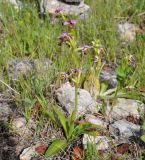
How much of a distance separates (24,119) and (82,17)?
1610 millimetres

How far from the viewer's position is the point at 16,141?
2.58 metres

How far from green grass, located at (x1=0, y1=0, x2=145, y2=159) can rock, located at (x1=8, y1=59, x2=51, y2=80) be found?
0.05 metres

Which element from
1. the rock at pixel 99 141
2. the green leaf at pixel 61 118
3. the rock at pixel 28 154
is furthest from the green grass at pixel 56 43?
the rock at pixel 99 141

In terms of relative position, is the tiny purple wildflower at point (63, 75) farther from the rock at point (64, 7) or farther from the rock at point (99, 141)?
the rock at point (64, 7)

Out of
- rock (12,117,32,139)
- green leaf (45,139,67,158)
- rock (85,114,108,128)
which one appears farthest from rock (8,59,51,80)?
green leaf (45,139,67,158)

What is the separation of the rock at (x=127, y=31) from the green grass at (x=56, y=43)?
69 mm

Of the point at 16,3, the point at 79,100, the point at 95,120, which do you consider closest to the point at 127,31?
the point at 16,3

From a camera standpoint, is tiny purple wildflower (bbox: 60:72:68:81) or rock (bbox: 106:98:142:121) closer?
tiny purple wildflower (bbox: 60:72:68:81)

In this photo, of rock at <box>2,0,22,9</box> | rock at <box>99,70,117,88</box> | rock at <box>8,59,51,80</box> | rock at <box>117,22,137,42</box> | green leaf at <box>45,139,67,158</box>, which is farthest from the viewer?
rock at <box>2,0,22,9</box>

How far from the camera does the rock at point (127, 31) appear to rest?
375 centimetres

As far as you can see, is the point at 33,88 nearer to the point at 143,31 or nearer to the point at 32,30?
the point at 32,30

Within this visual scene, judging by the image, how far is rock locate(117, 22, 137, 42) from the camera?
12.3ft

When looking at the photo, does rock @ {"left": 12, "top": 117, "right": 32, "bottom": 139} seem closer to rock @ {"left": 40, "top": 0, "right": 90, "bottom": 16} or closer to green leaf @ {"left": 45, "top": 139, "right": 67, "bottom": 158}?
green leaf @ {"left": 45, "top": 139, "right": 67, "bottom": 158}

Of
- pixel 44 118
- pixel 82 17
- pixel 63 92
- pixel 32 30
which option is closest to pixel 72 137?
pixel 44 118
